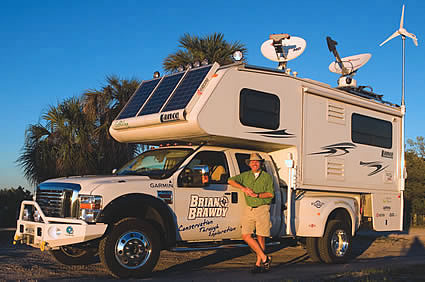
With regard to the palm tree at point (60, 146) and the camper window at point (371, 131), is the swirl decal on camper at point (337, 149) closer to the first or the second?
the camper window at point (371, 131)

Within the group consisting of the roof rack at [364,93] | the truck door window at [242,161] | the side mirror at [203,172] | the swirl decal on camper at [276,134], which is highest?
the roof rack at [364,93]

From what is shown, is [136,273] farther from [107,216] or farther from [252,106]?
[252,106]

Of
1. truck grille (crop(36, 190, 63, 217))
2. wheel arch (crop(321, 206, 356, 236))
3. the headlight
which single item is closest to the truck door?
the headlight

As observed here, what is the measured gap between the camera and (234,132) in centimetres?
845

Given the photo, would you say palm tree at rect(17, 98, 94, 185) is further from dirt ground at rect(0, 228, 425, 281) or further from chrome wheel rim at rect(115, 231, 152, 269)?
chrome wheel rim at rect(115, 231, 152, 269)

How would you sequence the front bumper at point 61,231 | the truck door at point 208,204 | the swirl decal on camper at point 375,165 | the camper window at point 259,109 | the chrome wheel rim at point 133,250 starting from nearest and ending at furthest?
the front bumper at point 61,231
the chrome wheel rim at point 133,250
the truck door at point 208,204
the camper window at point 259,109
the swirl decal on camper at point 375,165

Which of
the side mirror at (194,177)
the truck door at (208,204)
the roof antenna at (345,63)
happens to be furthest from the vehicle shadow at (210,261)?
the roof antenna at (345,63)

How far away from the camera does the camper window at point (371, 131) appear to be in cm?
1099

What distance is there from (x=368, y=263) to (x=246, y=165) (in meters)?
3.30

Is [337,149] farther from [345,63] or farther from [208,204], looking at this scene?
[208,204]

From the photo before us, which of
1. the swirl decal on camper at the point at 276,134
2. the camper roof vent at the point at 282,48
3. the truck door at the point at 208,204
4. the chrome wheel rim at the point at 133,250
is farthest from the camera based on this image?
the camper roof vent at the point at 282,48

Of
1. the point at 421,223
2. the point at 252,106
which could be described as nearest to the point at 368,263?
the point at 252,106

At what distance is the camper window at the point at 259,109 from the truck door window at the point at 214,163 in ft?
2.37

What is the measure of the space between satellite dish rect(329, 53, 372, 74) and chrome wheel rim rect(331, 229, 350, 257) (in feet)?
12.9
